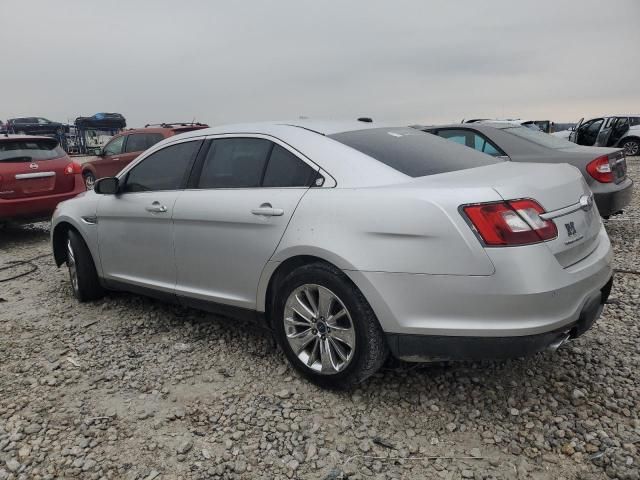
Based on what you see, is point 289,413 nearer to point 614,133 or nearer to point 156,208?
point 156,208

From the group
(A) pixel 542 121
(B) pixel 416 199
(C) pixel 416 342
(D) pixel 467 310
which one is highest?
(B) pixel 416 199

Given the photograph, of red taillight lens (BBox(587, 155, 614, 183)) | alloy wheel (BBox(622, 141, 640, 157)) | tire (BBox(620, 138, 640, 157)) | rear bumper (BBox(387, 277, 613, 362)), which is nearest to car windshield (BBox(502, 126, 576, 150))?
red taillight lens (BBox(587, 155, 614, 183))

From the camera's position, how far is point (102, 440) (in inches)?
98.5

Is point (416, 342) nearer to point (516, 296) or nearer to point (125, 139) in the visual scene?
point (516, 296)

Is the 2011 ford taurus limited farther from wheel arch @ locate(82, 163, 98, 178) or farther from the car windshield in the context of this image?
wheel arch @ locate(82, 163, 98, 178)

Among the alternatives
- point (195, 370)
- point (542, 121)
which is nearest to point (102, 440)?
point (195, 370)

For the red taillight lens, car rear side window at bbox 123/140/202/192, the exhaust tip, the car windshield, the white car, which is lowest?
the white car

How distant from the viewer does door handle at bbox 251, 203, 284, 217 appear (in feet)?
9.27

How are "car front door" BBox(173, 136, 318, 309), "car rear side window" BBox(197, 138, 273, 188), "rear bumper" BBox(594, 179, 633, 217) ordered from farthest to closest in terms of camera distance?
"rear bumper" BBox(594, 179, 633, 217), "car rear side window" BBox(197, 138, 273, 188), "car front door" BBox(173, 136, 318, 309)

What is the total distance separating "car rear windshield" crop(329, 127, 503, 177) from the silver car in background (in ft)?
9.01

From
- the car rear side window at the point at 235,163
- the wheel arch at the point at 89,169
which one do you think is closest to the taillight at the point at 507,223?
the car rear side window at the point at 235,163

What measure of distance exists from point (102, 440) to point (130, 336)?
130 centimetres

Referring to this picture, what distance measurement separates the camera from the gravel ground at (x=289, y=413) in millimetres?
2262

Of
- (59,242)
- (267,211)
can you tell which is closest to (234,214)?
(267,211)
